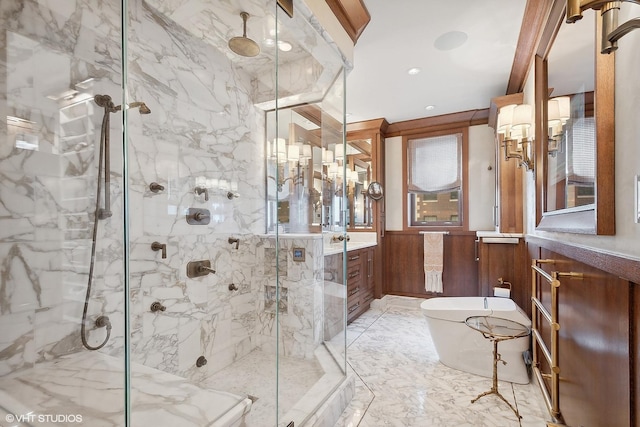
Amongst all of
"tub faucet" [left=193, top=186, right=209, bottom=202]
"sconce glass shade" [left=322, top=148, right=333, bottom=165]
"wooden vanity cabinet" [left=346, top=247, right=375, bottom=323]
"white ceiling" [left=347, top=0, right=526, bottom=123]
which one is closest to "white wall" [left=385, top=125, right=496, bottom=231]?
"white ceiling" [left=347, top=0, right=526, bottom=123]

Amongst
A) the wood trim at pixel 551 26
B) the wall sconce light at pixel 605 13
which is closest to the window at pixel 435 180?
the wood trim at pixel 551 26

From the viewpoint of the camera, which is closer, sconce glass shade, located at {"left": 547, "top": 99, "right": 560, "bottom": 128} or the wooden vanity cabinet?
sconce glass shade, located at {"left": 547, "top": 99, "right": 560, "bottom": 128}

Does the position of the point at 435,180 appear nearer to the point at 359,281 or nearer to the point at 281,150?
the point at 359,281

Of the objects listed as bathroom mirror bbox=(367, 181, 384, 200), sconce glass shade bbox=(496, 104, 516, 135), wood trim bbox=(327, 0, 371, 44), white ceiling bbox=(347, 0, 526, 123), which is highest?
white ceiling bbox=(347, 0, 526, 123)

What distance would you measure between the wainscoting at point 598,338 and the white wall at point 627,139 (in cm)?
7

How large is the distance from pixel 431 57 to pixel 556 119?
1234 millimetres

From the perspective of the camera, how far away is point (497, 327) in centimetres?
208

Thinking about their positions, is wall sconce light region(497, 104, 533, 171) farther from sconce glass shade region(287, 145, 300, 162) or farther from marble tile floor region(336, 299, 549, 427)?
sconce glass shade region(287, 145, 300, 162)

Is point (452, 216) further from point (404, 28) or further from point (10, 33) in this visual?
point (10, 33)

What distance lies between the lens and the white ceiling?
1.96 m

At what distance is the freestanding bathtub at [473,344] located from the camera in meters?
2.18

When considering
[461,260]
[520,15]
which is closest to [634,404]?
[520,15]

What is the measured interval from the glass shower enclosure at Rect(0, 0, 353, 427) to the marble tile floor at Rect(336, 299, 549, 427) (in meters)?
0.22

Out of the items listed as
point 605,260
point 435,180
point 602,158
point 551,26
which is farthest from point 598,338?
point 435,180
